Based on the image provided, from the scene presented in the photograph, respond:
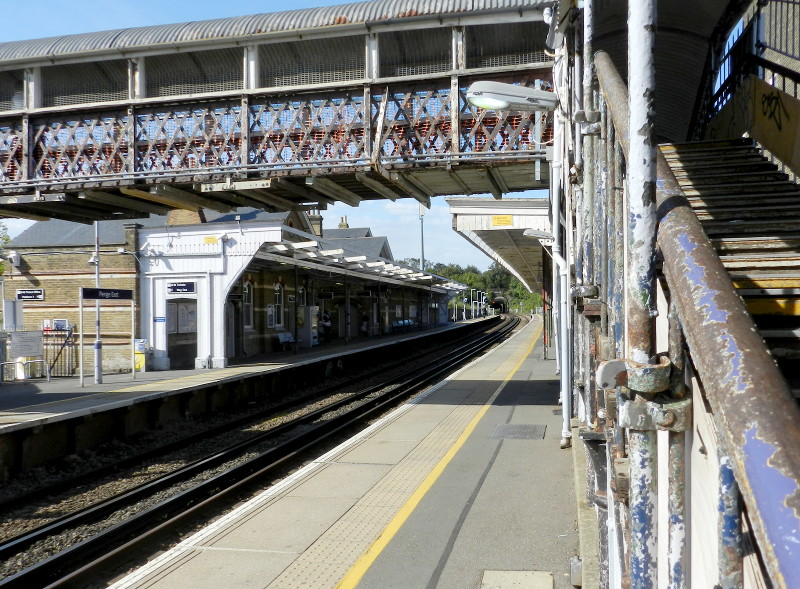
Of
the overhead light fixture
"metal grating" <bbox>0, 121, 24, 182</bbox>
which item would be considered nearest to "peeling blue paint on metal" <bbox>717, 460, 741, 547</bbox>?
the overhead light fixture

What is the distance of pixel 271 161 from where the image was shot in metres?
11.6

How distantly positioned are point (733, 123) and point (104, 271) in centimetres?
1860

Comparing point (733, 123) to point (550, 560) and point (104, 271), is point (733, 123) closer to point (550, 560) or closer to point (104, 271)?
point (550, 560)

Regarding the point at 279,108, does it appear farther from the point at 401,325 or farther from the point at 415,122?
the point at 401,325

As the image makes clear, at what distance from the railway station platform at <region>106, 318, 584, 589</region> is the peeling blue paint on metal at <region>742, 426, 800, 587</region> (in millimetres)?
4152

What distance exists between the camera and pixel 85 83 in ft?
41.5

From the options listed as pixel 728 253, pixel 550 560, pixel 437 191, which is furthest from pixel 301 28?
pixel 728 253

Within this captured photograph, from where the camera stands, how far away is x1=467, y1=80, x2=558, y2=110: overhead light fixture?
19.6 ft

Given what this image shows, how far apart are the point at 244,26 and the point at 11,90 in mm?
4887

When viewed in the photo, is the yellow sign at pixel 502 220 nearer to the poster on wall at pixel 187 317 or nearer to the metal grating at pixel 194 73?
the metal grating at pixel 194 73

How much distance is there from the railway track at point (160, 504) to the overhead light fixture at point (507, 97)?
5.42 meters

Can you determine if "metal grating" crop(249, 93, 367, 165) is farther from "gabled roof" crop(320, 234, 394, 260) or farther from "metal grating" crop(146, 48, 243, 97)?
"gabled roof" crop(320, 234, 394, 260)

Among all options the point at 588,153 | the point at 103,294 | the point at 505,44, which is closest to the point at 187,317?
the point at 103,294

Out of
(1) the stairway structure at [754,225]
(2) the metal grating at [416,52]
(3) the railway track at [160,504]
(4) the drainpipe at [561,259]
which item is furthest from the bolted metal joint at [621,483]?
(2) the metal grating at [416,52]
